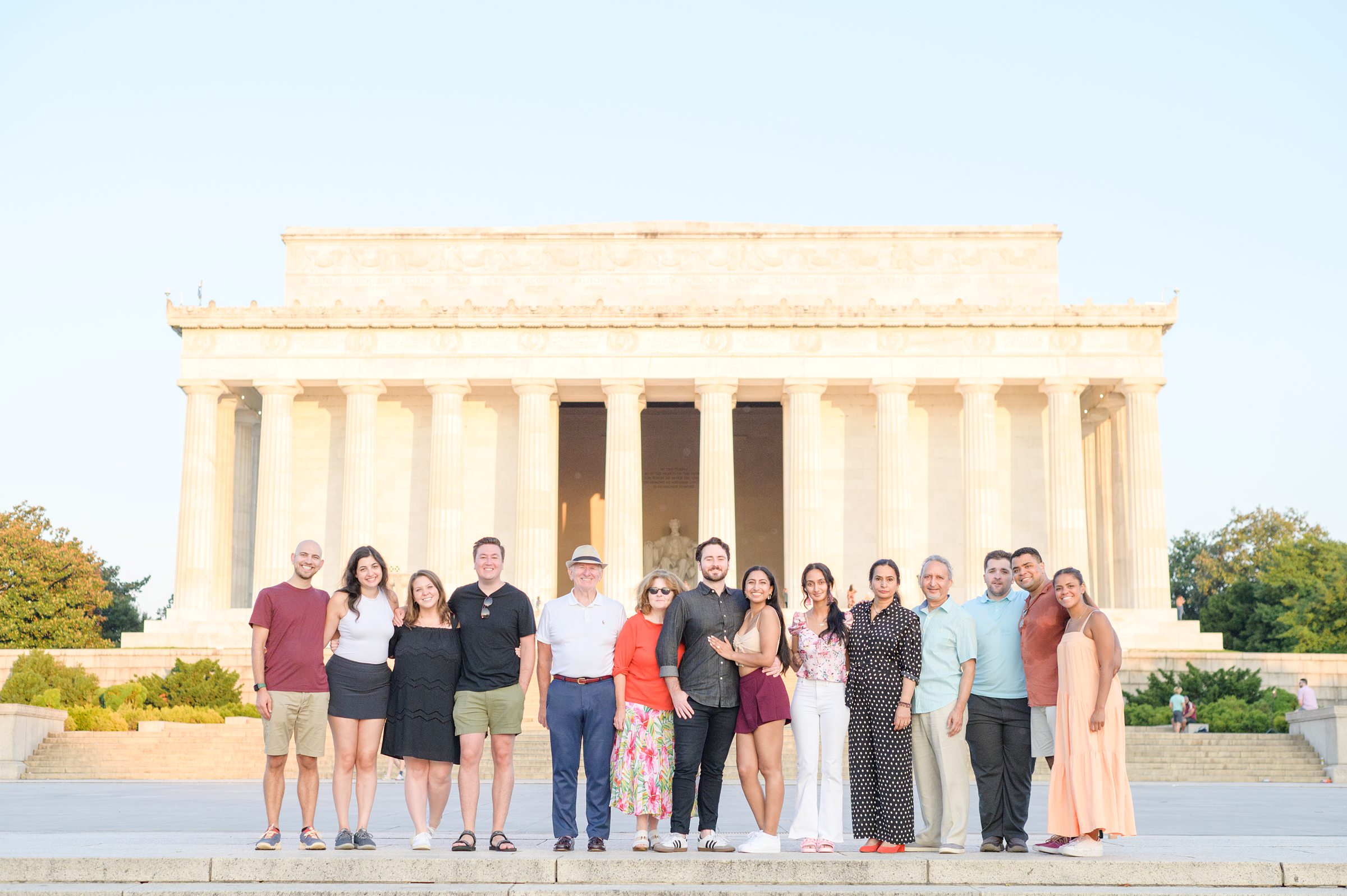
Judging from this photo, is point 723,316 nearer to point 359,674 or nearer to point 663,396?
point 663,396

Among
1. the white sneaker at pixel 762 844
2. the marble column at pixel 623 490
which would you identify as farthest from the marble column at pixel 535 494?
the white sneaker at pixel 762 844

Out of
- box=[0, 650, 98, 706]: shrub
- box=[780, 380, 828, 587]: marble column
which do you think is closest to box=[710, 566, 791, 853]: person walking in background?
box=[0, 650, 98, 706]: shrub

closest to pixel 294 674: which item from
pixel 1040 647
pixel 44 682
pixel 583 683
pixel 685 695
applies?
pixel 583 683

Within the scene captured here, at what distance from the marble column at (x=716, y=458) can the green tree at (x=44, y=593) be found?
970 inches

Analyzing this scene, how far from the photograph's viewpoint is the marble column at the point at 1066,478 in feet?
162

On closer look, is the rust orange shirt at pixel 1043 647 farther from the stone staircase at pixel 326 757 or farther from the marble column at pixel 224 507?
the marble column at pixel 224 507

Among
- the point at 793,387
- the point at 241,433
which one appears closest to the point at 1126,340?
the point at 793,387

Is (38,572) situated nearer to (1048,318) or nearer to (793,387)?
(793,387)

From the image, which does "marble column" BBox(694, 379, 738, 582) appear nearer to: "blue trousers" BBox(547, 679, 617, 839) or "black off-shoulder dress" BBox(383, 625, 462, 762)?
"blue trousers" BBox(547, 679, 617, 839)

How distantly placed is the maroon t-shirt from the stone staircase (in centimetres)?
1593

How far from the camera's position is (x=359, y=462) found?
50.3m

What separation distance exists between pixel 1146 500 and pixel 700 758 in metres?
39.5

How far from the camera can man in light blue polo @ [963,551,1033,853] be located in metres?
12.7

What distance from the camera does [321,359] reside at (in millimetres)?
50312
